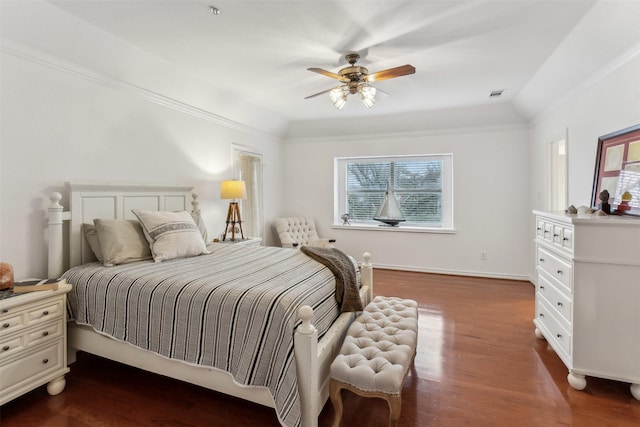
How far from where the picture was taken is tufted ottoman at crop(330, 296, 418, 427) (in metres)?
1.56

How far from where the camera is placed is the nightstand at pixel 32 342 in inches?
71.4

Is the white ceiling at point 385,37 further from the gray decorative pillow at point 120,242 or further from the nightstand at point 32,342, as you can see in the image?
the nightstand at point 32,342

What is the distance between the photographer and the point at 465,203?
4.97m

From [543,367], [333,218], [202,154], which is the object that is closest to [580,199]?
[543,367]

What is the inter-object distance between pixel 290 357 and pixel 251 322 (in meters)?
0.27

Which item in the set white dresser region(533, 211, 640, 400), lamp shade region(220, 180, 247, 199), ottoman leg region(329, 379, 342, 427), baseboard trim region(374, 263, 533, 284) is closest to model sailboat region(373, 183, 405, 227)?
baseboard trim region(374, 263, 533, 284)

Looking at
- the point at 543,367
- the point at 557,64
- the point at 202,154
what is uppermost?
the point at 557,64

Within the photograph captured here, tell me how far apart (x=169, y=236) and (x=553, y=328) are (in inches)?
125

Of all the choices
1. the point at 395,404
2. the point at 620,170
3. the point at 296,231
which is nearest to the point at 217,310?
the point at 395,404

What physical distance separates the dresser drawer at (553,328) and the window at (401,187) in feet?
8.20

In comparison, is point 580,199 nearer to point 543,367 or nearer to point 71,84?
point 543,367

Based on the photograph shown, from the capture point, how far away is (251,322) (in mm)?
1671

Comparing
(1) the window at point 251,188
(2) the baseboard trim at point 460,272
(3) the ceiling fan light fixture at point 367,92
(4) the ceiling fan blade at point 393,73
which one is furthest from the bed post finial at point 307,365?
(2) the baseboard trim at point 460,272

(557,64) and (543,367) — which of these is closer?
(543,367)
